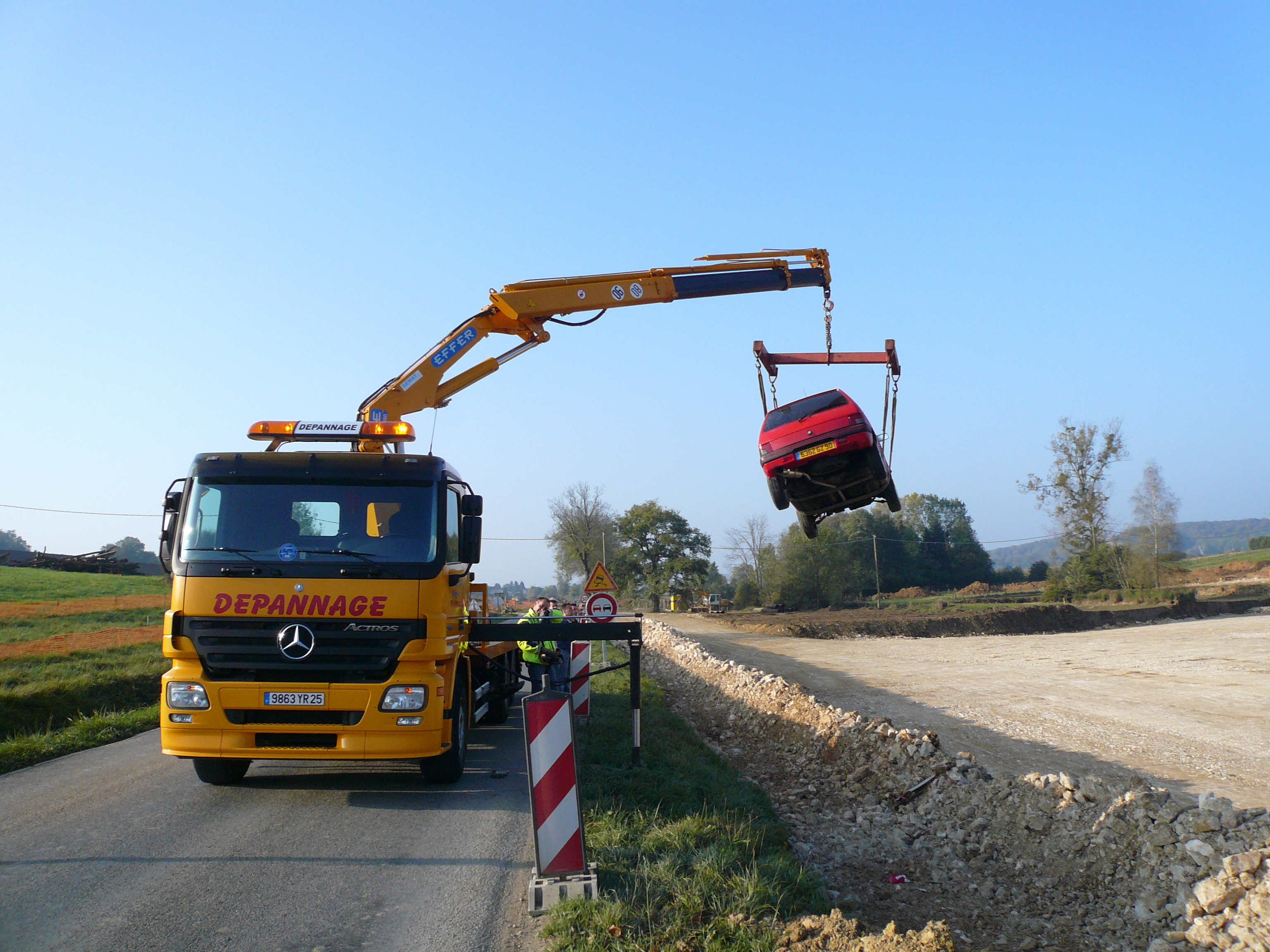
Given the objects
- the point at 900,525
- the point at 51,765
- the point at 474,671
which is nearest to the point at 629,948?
the point at 474,671

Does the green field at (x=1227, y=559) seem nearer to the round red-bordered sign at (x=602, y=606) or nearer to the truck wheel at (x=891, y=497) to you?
the truck wheel at (x=891, y=497)

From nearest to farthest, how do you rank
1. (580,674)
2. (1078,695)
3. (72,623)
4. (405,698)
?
(405,698) < (580,674) < (1078,695) < (72,623)

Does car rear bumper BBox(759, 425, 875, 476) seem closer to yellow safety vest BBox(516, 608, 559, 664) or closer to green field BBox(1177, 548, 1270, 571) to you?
yellow safety vest BBox(516, 608, 559, 664)

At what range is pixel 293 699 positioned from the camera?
641 centimetres

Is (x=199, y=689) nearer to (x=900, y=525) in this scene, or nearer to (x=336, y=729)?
(x=336, y=729)

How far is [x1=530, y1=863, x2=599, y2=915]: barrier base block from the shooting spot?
15.0 feet

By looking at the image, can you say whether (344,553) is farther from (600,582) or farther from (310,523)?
(600,582)

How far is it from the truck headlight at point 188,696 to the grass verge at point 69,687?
16.8ft

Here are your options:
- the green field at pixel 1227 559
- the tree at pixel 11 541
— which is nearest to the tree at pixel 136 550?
the tree at pixel 11 541

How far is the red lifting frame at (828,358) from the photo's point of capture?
11227 mm

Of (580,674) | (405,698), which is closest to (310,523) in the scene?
(405,698)

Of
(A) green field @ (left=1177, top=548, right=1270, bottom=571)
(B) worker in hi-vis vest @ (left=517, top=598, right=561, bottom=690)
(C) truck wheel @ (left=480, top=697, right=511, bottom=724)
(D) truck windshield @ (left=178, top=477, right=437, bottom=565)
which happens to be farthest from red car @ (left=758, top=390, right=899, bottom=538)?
(A) green field @ (left=1177, top=548, right=1270, bottom=571)

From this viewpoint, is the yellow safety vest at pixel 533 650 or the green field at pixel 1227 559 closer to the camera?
the yellow safety vest at pixel 533 650

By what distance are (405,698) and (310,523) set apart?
1734 mm
